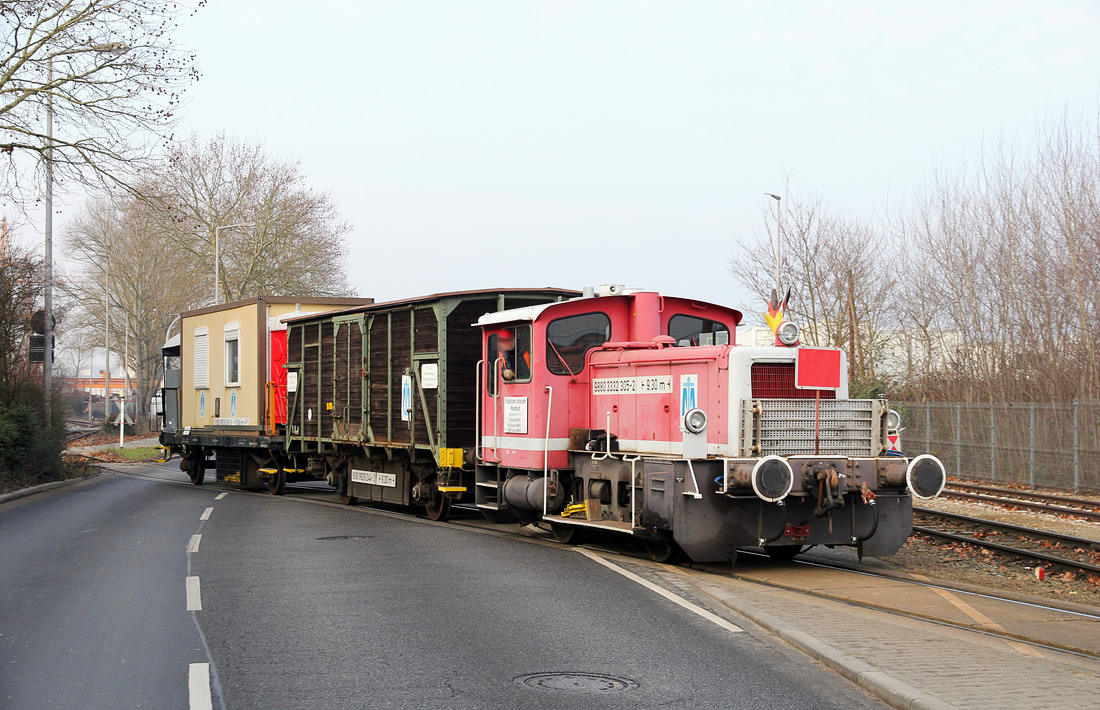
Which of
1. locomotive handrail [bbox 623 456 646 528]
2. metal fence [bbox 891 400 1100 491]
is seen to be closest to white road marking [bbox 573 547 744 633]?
locomotive handrail [bbox 623 456 646 528]

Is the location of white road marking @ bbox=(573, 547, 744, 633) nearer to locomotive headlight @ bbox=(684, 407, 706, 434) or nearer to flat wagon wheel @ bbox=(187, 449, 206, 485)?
locomotive headlight @ bbox=(684, 407, 706, 434)

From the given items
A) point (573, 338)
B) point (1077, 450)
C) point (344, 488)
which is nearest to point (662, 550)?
point (573, 338)

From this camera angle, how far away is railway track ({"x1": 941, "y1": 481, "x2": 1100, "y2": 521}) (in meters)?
18.2

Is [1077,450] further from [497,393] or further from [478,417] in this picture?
[497,393]

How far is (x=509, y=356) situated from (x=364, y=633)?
627 cm

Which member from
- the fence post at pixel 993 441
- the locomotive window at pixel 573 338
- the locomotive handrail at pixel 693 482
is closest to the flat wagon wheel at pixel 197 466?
the locomotive window at pixel 573 338

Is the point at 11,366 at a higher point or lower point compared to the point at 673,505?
higher

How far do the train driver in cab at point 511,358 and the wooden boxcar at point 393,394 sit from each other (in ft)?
5.13

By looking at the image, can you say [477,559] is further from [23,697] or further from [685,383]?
[23,697]

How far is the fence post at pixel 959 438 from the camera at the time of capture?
27.0 m

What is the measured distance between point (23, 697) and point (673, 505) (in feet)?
21.1

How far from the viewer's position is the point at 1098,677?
641 cm

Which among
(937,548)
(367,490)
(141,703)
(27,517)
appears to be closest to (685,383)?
(937,548)

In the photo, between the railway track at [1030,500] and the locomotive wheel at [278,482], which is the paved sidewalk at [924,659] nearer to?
the railway track at [1030,500]
